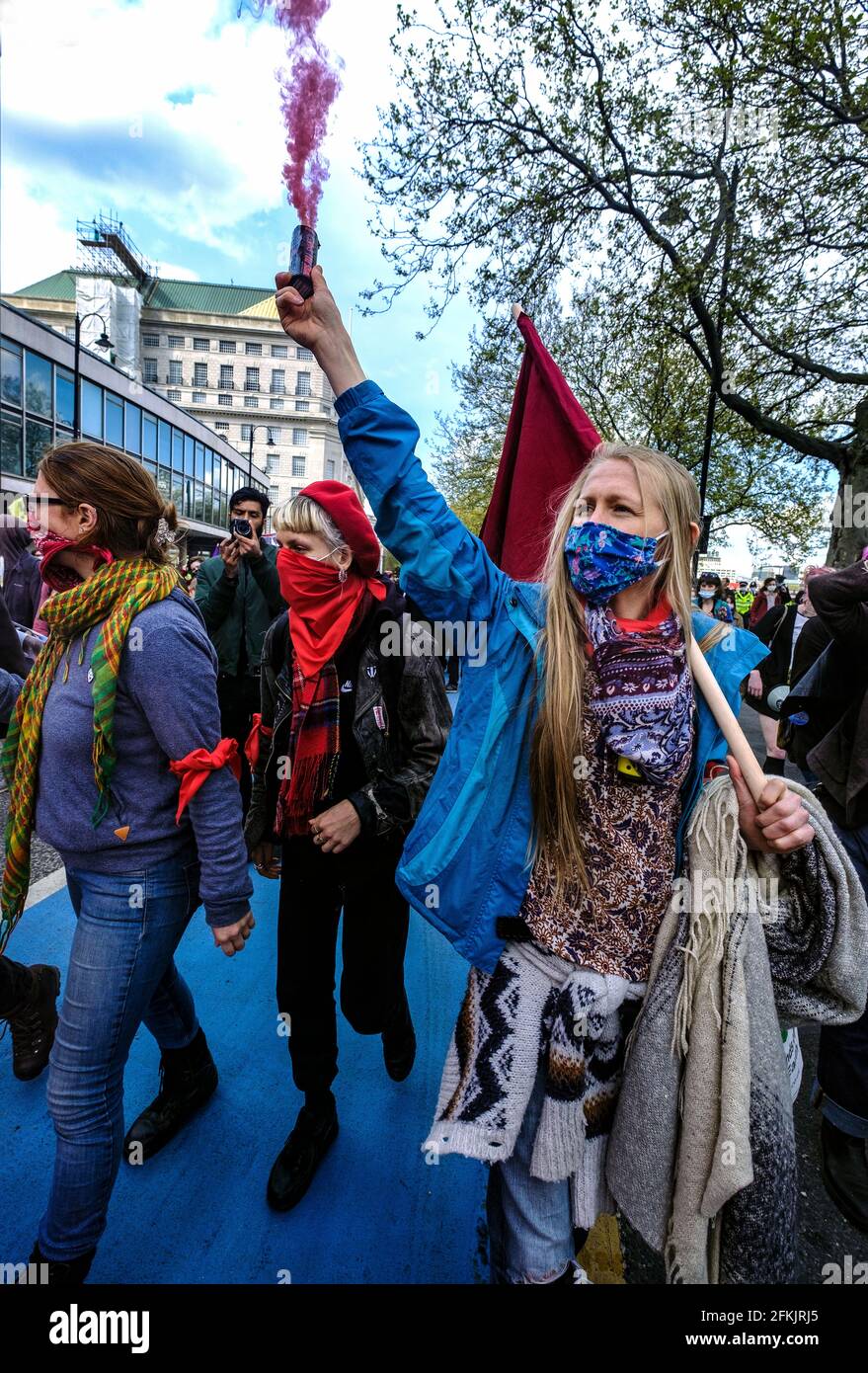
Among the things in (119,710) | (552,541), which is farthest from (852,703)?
(119,710)

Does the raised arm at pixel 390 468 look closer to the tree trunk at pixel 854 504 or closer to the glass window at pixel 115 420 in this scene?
the tree trunk at pixel 854 504

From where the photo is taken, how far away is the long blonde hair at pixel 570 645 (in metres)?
1.41

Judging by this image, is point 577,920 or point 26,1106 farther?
point 26,1106

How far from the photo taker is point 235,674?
177 inches

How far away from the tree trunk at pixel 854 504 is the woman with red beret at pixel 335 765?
928 centimetres

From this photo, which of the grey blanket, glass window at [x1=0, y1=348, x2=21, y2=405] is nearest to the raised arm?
the grey blanket

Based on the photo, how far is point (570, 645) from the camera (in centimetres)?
144

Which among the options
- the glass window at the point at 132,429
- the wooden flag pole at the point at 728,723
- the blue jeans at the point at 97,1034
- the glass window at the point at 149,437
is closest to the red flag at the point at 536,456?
the wooden flag pole at the point at 728,723

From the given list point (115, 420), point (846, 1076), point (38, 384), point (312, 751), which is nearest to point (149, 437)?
point (115, 420)

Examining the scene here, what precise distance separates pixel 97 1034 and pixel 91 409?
24.8 m

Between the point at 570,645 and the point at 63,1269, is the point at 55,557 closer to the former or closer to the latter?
the point at 570,645

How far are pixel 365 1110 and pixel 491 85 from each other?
12.0 metres

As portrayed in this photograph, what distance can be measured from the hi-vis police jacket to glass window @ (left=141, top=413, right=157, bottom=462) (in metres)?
29.3
